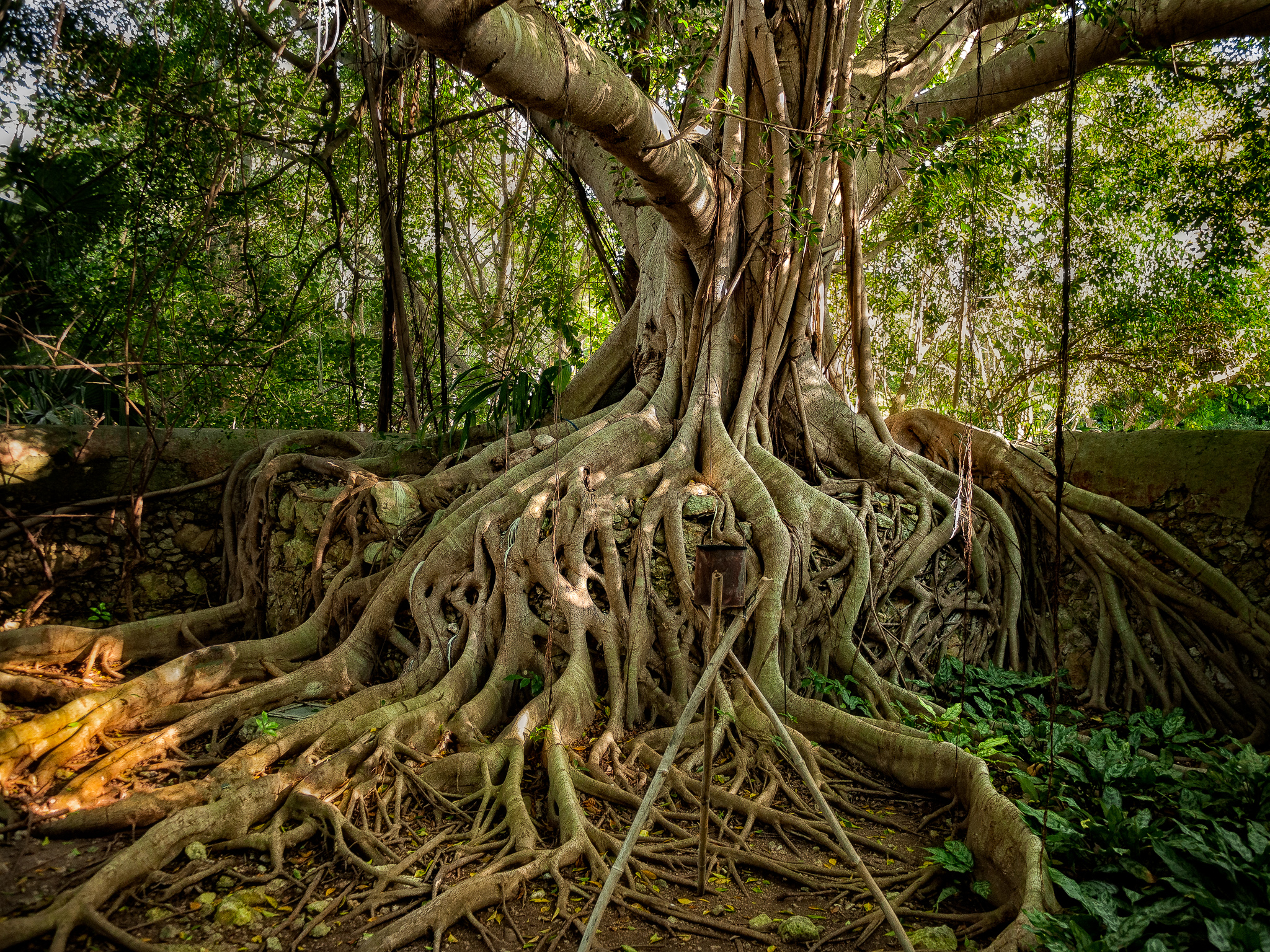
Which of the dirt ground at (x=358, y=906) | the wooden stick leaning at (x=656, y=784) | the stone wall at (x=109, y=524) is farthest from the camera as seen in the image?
the stone wall at (x=109, y=524)

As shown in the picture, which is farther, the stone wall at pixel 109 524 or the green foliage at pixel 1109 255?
the green foliage at pixel 1109 255

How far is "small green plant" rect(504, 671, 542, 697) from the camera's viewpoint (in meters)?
3.56

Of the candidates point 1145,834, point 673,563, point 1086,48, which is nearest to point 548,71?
point 673,563

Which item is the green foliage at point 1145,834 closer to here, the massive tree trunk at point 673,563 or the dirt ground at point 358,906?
the massive tree trunk at point 673,563

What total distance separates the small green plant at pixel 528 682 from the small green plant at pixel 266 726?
3.17ft

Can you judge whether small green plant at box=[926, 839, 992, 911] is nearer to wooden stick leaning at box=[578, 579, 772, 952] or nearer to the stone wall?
wooden stick leaning at box=[578, 579, 772, 952]

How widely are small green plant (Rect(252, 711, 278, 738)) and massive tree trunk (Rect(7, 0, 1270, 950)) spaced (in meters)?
0.12

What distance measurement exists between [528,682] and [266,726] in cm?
110

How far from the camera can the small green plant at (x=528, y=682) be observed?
140 inches

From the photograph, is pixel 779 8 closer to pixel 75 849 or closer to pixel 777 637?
pixel 777 637

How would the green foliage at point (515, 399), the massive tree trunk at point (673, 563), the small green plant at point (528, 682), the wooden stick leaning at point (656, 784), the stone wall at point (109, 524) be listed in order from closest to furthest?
1. the wooden stick leaning at point (656, 784)
2. the massive tree trunk at point (673, 563)
3. the small green plant at point (528, 682)
4. the stone wall at point (109, 524)
5. the green foliage at point (515, 399)

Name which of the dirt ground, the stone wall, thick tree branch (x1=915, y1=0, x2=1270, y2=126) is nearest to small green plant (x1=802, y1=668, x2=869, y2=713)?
the dirt ground

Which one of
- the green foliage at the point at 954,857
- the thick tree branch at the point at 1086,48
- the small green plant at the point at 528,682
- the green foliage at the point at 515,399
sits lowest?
the green foliage at the point at 954,857

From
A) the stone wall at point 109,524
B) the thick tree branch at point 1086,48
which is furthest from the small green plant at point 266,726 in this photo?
the thick tree branch at point 1086,48
